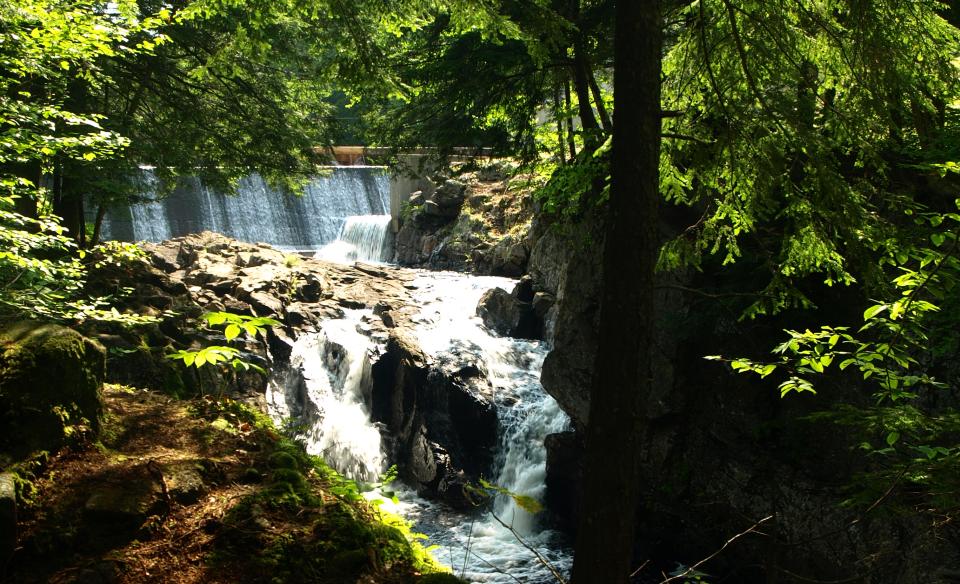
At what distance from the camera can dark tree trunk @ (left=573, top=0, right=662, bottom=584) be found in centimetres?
338

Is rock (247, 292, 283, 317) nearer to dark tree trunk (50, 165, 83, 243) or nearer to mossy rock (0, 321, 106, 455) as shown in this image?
dark tree trunk (50, 165, 83, 243)

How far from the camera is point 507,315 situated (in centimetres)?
1491

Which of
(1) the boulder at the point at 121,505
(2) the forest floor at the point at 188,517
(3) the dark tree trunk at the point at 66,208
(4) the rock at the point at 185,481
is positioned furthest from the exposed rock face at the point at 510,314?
(1) the boulder at the point at 121,505

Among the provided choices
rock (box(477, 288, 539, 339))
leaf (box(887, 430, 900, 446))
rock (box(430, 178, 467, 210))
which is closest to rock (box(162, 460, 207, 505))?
leaf (box(887, 430, 900, 446))

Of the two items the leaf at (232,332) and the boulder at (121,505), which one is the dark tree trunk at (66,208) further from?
the leaf at (232,332)

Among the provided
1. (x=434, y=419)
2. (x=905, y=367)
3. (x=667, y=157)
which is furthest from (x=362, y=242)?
(x=905, y=367)

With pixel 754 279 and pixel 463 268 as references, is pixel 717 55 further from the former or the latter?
pixel 463 268

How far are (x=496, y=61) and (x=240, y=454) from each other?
620 centimetres

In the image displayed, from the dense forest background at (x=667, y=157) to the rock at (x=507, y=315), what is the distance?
16.0 ft

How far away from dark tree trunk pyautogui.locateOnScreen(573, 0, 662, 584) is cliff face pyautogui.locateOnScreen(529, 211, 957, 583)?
9.47ft

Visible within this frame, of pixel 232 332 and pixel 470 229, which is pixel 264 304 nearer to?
pixel 470 229

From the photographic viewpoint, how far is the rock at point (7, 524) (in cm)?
257

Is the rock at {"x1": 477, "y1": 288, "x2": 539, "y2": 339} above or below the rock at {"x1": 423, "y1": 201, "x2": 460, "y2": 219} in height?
below

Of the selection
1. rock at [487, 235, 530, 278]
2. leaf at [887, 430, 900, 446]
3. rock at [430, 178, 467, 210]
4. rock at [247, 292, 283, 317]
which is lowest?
leaf at [887, 430, 900, 446]
